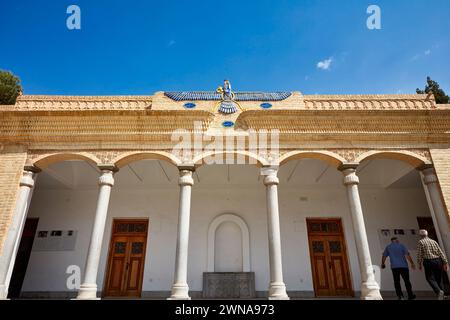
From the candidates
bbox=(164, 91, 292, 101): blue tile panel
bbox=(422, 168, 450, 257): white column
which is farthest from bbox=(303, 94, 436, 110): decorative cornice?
bbox=(422, 168, 450, 257): white column

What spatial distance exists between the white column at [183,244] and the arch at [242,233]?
111 inches

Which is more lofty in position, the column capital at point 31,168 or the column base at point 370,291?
the column capital at point 31,168

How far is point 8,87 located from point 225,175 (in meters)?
12.3

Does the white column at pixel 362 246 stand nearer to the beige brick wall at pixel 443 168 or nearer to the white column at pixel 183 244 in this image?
the beige brick wall at pixel 443 168

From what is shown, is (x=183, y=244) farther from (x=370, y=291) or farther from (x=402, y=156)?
(x=402, y=156)

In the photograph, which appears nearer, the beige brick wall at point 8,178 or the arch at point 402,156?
the beige brick wall at point 8,178

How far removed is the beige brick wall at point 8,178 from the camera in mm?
6617

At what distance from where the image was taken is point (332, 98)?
7.84 meters

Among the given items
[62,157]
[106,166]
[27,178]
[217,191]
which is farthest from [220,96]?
[27,178]

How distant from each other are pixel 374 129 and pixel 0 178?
9.24 metres

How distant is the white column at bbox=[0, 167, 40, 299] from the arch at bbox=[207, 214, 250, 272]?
5.05 meters

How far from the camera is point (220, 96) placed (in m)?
8.14

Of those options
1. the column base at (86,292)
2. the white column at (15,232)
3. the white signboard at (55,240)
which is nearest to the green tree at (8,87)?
the white signboard at (55,240)
